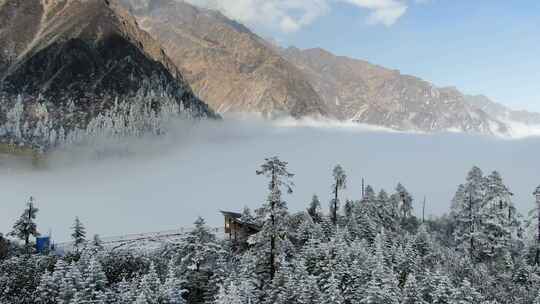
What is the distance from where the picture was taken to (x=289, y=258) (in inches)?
1785

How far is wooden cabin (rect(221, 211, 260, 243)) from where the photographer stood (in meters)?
61.9

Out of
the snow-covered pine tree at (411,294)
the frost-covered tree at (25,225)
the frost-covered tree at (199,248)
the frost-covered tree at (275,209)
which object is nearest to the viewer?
the frost-covered tree at (275,209)

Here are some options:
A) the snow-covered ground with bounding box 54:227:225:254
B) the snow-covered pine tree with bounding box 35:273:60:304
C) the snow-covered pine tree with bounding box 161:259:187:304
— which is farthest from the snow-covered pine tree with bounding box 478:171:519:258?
the snow-covered pine tree with bounding box 35:273:60:304

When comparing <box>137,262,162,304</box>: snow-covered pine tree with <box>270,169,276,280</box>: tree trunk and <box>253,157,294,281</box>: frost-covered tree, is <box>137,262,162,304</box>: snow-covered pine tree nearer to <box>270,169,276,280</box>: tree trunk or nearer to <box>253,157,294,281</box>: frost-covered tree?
<box>253,157,294,281</box>: frost-covered tree

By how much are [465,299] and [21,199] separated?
190800 millimetres

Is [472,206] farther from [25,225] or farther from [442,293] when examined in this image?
[25,225]

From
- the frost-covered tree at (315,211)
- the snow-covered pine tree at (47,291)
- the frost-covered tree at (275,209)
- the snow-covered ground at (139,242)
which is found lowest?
the snow-covered ground at (139,242)

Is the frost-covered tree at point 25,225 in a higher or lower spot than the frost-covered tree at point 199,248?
lower

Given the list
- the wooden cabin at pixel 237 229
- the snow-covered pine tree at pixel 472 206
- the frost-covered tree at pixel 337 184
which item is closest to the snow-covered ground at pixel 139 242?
the wooden cabin at pixel 237 229

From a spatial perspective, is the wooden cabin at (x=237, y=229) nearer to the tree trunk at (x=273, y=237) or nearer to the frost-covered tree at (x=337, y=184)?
the frost-covered tree at (x=337, y=184)

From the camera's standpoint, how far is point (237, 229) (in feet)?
220

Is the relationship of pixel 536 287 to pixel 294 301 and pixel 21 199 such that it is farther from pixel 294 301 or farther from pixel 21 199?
pixel 21 199

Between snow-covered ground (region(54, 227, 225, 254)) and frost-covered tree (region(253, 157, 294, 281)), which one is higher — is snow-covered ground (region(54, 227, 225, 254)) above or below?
below

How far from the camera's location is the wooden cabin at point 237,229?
61888 millimetres
